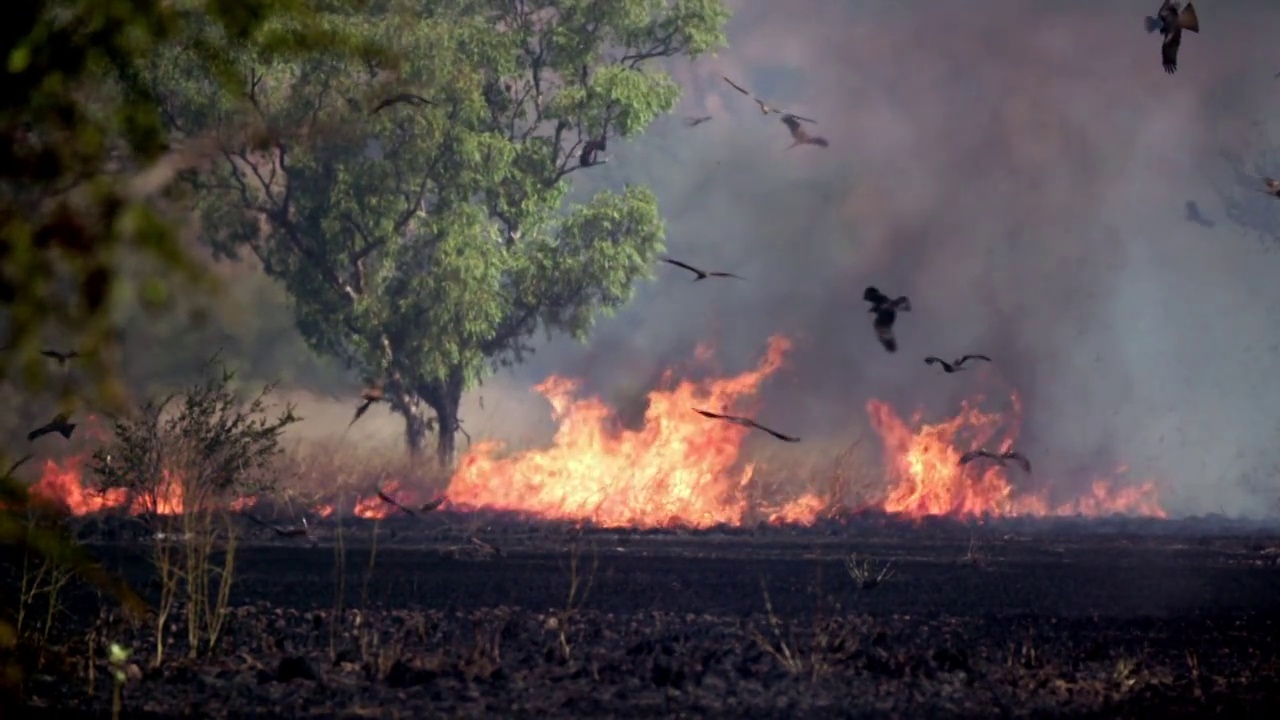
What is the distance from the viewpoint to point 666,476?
33.6 meters

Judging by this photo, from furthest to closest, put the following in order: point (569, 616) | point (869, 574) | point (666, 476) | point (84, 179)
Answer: point (666, 476) < point (869, 574) < point (569, 616) < point (84, 179)

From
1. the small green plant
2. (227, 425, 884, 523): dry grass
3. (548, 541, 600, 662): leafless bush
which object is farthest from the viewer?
(227, 425, 884, 523): dry grass

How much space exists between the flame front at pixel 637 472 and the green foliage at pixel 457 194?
182cm

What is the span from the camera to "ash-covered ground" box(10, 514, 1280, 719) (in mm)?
10578

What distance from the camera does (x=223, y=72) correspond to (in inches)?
97.3

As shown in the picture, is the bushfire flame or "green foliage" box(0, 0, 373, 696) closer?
"green foliage" box(0, 0, 373, 696)

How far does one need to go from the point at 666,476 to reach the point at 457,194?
25.3ft

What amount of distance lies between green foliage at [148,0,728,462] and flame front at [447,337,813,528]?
1.82 m

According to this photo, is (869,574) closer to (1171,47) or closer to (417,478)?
(1171,47)

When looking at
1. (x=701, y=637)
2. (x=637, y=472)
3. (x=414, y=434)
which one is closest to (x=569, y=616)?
(x=701, y=637)

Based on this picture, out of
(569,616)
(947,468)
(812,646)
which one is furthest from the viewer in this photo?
(947,468)

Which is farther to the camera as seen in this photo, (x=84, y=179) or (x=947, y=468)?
(x=947, y=468)

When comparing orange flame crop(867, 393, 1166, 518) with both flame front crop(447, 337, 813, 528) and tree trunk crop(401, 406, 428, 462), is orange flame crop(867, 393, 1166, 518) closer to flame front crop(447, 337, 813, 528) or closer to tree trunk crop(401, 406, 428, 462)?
flame front crop(447, 337, 813, 528)

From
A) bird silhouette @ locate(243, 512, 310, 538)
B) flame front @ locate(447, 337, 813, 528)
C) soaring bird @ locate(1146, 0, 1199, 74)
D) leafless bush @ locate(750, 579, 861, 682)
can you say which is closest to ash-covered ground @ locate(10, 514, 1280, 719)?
leafless bush @ locate(750, 579, 861, 682)
